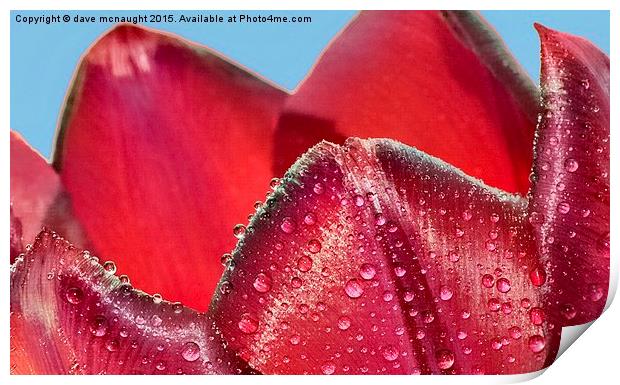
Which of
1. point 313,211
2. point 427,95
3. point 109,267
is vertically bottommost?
point 109,267

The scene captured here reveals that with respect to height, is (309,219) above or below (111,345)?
above

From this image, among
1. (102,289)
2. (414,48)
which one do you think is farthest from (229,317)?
(414,48)

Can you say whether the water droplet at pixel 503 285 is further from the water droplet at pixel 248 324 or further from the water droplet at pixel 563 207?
the water droplet at pixel 248 324

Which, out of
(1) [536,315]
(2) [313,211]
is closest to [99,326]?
(2) [313,211]

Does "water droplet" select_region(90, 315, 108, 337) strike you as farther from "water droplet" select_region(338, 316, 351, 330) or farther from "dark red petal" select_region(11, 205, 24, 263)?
"water droplet" select_region(338, 316, 351, 330)

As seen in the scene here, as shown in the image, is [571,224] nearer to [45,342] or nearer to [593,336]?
[593,336]

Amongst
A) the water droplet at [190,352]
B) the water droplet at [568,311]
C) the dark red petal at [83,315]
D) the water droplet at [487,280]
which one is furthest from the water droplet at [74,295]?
the water droplet at [568,311]

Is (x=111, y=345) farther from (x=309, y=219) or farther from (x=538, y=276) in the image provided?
(x=538, y=276)
